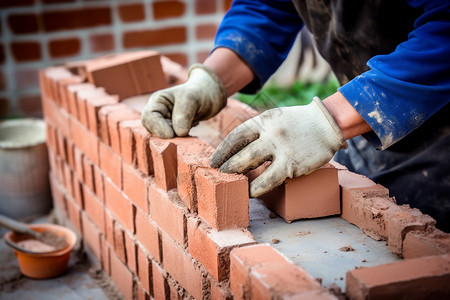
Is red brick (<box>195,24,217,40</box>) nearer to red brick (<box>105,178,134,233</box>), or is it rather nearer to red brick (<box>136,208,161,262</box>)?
red brick (<box>105,178,134,233</box>)

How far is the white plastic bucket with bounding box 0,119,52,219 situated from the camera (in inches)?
148

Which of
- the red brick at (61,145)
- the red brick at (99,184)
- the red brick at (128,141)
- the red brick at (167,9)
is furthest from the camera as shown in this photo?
the red brick at (167,9)

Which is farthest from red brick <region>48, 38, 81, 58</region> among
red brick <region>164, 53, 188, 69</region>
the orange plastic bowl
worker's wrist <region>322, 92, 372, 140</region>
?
worker's wrist <region>322, 92, 372, 140</region>

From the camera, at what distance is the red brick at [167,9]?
4.93 metres

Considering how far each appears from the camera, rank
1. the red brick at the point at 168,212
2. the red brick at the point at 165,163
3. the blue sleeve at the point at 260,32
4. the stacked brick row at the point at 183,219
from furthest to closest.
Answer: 1. the blue sleeve at the point at 260,32
2. the red brick at the point at 165,163
3. the red brick at the point at 168,212
4. the stacked brick row at the point at 183,219

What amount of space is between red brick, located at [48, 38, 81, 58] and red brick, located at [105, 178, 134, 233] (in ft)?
7.64

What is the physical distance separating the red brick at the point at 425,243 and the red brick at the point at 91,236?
1.91m

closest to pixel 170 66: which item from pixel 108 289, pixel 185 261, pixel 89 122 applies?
pixel 89 122

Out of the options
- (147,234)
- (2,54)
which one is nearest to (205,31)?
(2,54)

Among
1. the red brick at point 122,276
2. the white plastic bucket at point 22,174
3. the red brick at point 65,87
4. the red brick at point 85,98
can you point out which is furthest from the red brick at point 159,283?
the white plastic bucket at point 22,174

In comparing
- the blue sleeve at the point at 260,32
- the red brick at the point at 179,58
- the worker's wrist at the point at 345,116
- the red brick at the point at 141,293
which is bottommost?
the red brick at the point at 141,293

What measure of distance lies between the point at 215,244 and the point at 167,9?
3.66m

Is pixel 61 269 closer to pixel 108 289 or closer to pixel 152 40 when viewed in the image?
pixel 108 289

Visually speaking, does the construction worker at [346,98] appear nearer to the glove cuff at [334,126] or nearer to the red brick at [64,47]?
the glove cuff at [334,126]
